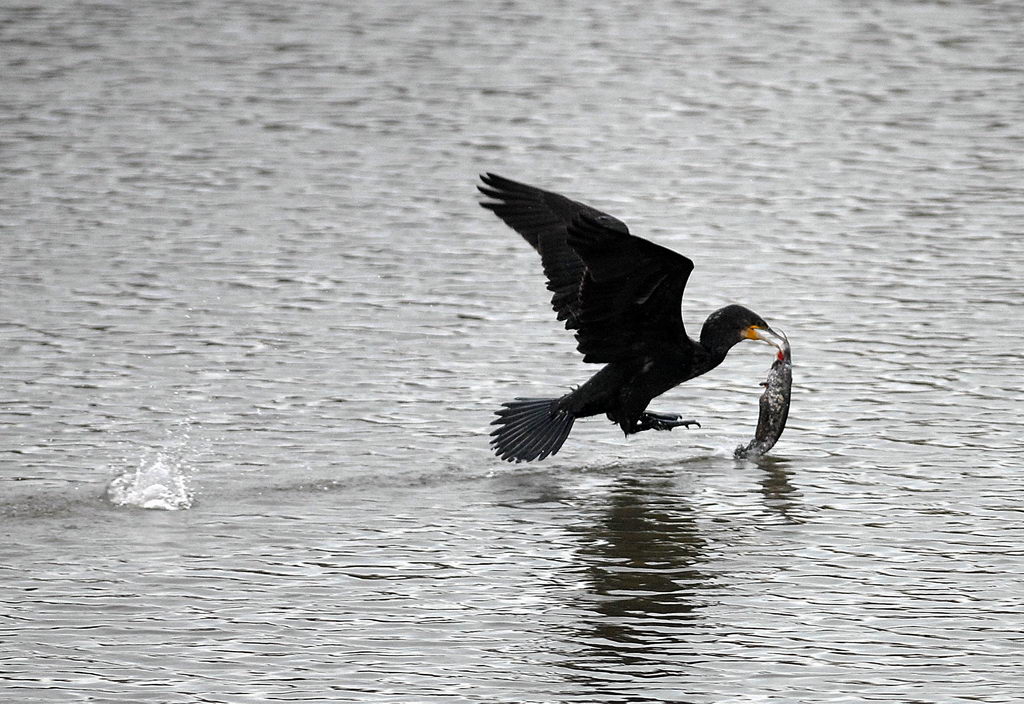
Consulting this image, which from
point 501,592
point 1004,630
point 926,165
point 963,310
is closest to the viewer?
point 1004,630

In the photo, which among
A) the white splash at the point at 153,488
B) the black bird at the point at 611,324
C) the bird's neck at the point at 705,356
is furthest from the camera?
the bird's neck at the point at 705,356

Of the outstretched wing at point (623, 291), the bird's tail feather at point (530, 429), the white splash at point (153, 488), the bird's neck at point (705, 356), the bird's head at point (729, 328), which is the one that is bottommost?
the white splash at point (153, 488)

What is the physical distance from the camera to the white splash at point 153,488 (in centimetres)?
725

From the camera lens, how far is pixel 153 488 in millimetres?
7324

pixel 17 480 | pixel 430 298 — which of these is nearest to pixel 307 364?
pixel 430 298

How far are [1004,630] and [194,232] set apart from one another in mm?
7240

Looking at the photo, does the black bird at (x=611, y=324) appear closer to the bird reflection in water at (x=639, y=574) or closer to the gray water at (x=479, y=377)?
the gray water at (x=479, y=377)

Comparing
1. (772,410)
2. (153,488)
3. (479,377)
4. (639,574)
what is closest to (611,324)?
(772,410)

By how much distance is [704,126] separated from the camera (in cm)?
1484

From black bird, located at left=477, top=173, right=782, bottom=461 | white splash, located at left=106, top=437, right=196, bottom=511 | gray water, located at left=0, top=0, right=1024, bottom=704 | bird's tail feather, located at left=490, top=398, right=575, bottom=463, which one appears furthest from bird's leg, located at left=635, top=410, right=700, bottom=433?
white splash, located at left=106, top=437, right=196, bottom=511

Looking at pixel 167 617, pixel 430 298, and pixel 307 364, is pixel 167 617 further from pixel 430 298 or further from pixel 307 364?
pixel 430 298

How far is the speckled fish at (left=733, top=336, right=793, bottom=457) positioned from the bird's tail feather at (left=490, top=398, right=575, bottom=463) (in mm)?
818

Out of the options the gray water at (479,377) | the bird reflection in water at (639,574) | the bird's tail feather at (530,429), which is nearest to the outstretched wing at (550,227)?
the bird's tail feather at (530,429)

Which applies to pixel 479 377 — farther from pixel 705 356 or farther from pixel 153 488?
pixel 153 488
